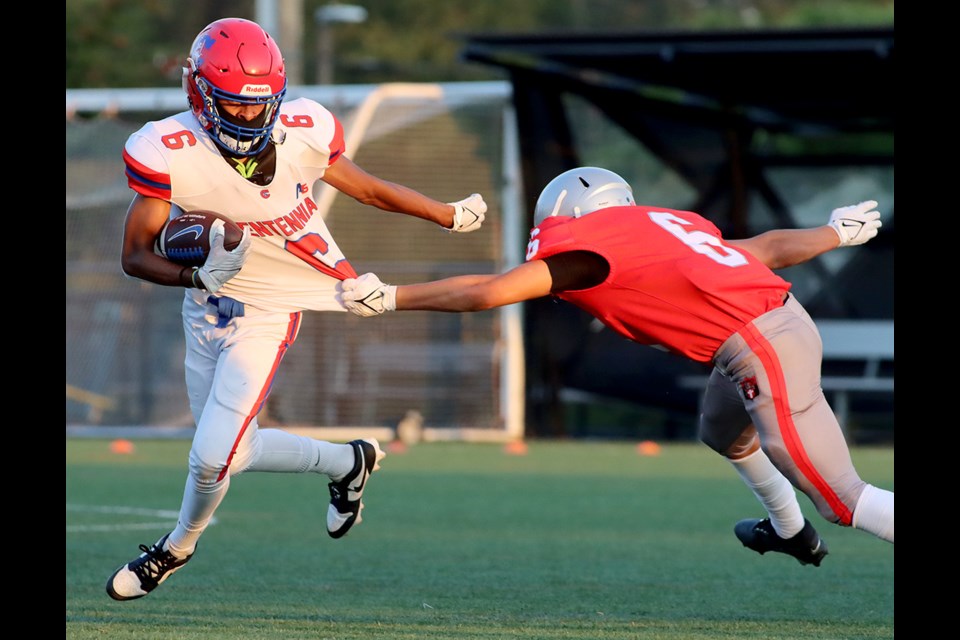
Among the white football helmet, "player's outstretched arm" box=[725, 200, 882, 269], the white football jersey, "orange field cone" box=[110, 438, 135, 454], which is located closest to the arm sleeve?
the white football helmet

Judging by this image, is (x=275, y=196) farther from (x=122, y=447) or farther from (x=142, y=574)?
(x=122, y=447)

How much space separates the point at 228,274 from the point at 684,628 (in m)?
1.96

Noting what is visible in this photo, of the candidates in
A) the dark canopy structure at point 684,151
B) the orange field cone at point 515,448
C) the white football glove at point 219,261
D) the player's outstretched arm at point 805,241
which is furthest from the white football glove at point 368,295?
the dark canopy structure at point 684,151

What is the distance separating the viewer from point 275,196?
5.54m

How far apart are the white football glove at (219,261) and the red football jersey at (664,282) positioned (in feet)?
3.21

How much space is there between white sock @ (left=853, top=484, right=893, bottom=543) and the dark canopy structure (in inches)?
351

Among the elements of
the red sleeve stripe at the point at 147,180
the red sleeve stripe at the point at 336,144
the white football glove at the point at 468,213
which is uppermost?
the red sleeve stripe at the point at 336,144

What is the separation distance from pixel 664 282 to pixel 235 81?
167cm

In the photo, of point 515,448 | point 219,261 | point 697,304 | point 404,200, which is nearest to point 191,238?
point 219,261

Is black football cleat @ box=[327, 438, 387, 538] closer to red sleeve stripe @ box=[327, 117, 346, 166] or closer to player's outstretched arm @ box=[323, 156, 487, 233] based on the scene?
player's outstretched arm @ box=[323, 156, 487, 233]

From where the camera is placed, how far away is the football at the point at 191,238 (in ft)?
16.5

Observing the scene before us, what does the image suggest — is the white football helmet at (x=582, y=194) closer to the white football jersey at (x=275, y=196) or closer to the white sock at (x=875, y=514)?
the white football jersey at (x=275, y=196)

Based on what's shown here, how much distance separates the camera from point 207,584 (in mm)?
6090

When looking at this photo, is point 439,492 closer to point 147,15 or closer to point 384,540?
point 384,540
